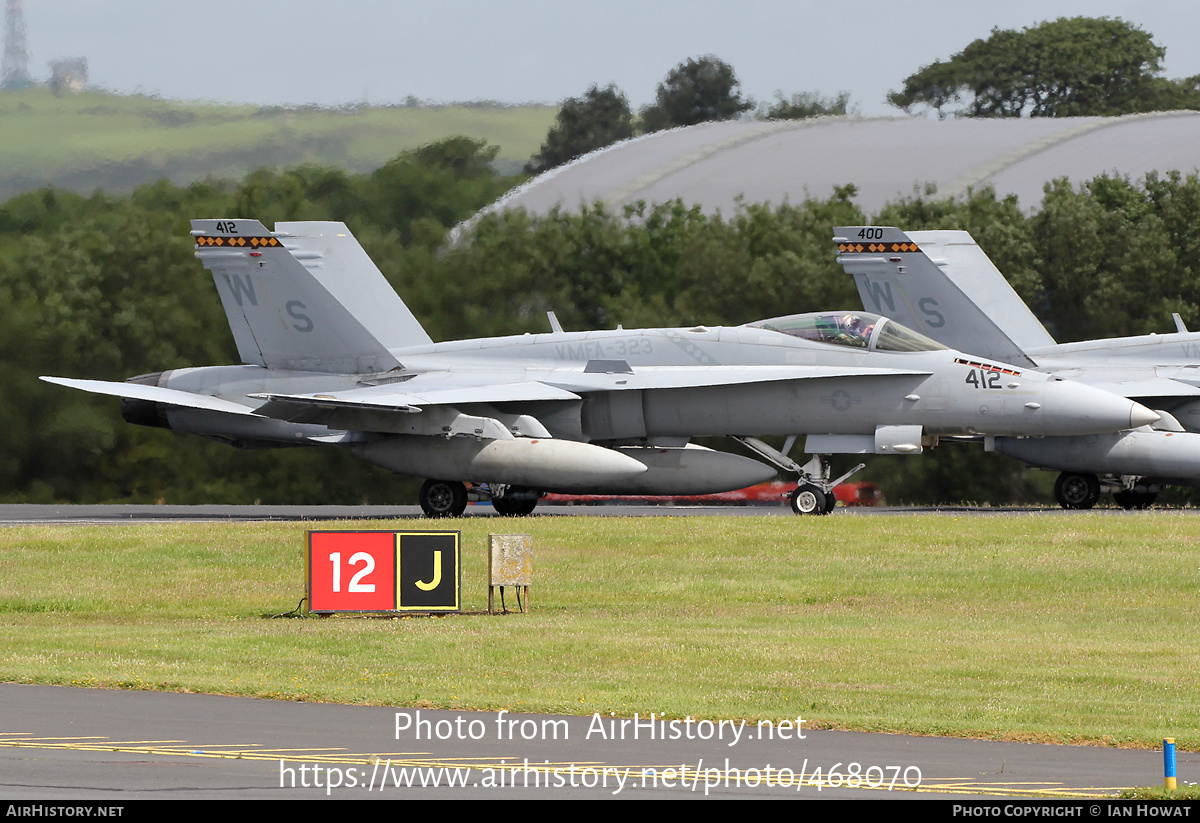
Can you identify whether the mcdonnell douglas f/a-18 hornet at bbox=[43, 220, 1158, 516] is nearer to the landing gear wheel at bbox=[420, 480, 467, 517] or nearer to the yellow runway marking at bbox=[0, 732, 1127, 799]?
the landing gear wheel at bbox=[420, 480, 467, 517]

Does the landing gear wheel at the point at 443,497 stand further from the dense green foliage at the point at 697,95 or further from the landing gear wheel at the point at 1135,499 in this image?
the dense green foliage at the point at 697,95

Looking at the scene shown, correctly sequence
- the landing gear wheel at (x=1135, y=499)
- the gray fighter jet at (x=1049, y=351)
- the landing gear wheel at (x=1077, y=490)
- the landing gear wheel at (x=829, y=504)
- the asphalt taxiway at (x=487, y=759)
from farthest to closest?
the landing gear wheel at (x=1135, y=499) < the landing gear wheel at (x=1077, y=490) < the gray fighter jet at (x=1049, y=351) < the landing gear wheel at (x=829, y=504) < the asphalt taxiway at (x=487, y=759)

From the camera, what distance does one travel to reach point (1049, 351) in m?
29.2

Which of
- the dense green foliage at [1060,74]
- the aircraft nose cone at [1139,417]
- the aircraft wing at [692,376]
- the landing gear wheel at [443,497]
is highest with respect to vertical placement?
A: the dense green foliage at [1060,74]

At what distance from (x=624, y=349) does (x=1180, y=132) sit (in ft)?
111

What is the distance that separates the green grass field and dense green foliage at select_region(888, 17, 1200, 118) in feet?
225

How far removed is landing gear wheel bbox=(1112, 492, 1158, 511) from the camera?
27.4 metres

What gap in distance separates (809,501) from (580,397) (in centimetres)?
378

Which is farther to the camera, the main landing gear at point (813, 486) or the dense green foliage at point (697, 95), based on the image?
the dense green foliage at point (697, 95)

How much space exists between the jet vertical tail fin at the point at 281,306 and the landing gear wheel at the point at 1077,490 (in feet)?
Result: 35.6

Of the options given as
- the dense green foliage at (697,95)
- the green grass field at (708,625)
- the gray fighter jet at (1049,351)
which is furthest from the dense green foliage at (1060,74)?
the green grass field at (708,625)

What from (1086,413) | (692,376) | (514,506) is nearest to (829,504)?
(692,376)

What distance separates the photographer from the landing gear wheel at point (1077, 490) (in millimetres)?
27047

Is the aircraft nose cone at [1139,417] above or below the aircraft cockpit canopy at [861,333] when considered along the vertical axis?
below
